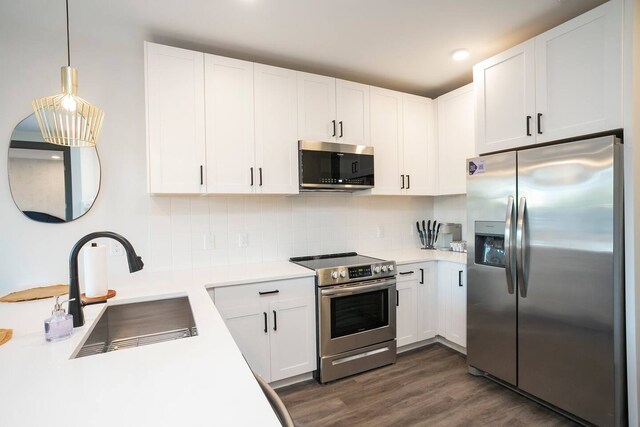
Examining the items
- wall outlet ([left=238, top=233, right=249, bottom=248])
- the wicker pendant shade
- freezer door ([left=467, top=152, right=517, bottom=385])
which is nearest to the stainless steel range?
wall outlet ([left=238, top=233, right=249, bottom=248])

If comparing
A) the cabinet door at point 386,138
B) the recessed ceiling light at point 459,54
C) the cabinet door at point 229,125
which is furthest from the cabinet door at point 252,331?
the recessed ceiling light at point 459,54

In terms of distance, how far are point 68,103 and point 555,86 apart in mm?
2752

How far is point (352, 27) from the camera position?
86.7 inches

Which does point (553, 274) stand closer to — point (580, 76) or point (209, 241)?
point (580, 76)

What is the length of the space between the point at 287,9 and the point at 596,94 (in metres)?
1.97

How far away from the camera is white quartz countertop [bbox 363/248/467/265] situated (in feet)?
9.43

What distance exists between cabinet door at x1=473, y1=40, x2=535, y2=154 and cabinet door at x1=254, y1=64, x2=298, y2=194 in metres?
1.55

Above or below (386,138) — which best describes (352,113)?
above

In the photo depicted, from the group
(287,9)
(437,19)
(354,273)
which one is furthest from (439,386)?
(287,9)

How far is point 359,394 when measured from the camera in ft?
7.68

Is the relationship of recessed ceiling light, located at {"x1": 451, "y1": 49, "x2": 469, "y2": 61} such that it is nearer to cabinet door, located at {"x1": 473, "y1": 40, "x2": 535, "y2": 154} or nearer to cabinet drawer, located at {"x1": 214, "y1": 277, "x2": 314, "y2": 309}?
cabinet door, located at {"x1": 473, "y1": 40, "x2": 535, "y2": 154}

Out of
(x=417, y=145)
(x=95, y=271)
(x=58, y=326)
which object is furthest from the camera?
(x=417, y=145)

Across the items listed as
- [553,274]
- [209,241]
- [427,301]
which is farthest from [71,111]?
[427,301]

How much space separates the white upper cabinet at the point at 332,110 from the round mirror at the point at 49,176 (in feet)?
5.35
